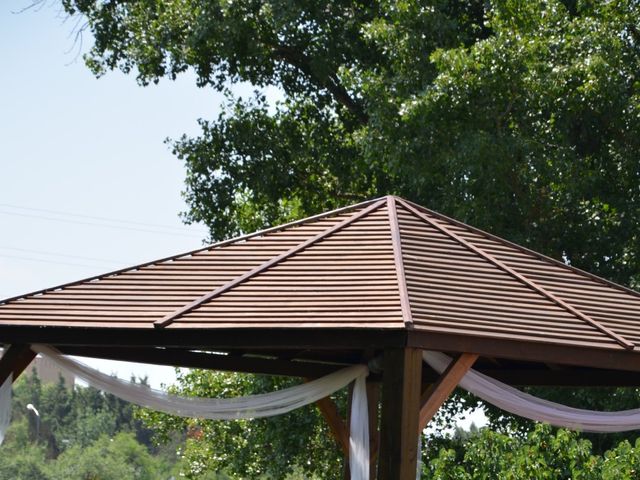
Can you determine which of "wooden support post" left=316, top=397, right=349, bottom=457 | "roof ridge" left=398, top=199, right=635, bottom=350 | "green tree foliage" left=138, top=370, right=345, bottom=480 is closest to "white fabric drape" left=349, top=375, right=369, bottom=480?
"roof ridge" left=398, top=199, right=635, bottom=350

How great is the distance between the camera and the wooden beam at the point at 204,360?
8398mm

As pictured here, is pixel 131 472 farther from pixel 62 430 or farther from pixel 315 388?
pixel 315 388

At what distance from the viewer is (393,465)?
623 cm

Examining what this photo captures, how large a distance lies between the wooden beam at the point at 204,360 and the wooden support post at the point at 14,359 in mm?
755

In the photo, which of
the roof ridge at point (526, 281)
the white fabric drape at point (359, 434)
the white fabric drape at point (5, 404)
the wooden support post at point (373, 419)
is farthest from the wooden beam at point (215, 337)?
the wooden support post at point (373, 419)

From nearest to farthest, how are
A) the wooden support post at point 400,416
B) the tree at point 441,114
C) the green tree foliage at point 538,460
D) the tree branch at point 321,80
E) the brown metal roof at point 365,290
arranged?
the wooden support post at point 400,416 < the brown metal roof at point 365,290 < the green tree foliage at point 538,460 < the tree at point 441,114 < the tree branch at point 321,80

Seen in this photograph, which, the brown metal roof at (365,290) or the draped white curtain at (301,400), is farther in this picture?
the draped white curtain at (301,400)

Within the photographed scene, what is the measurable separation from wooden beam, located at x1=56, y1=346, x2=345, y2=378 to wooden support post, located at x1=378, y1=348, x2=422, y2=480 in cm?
246

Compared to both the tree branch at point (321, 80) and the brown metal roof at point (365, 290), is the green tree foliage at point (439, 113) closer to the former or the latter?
the tree branch at point (321, 80)

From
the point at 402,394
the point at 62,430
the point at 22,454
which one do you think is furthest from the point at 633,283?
the point at 62,430

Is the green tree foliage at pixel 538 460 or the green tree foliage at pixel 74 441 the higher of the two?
the green tree foliage at pixel 74 441

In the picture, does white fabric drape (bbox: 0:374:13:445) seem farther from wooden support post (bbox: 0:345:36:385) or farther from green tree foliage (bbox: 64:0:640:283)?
green tree foliage (bbox: 64:0:640:283)

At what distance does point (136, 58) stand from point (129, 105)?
7249 mm

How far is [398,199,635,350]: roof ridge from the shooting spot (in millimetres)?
7070
